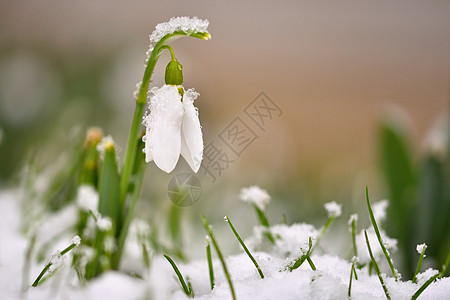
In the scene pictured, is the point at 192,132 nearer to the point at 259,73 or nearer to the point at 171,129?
the point at 171,129

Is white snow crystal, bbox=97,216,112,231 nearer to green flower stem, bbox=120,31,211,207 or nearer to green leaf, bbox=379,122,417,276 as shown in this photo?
green flower stem, bbox=120,31,211,207

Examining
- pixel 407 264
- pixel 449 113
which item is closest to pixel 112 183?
pixel 407 264

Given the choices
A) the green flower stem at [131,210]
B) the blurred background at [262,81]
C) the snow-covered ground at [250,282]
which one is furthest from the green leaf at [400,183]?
the green flower stem at [131,210]

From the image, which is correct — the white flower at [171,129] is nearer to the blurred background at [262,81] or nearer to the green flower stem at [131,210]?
the green flower stem at [131,210]

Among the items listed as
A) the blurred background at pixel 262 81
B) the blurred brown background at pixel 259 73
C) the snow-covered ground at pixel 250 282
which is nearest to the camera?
the snow-covered ground at pixel 250 282

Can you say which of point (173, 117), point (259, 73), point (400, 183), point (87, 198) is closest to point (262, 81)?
point (259, 73)

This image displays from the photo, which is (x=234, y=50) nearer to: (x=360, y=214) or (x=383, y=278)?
(x=360, y=214)
